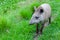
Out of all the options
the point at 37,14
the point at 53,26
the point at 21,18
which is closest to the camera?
the point at 37,14

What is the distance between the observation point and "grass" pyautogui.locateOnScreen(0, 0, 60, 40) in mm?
6008

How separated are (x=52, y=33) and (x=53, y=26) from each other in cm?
39

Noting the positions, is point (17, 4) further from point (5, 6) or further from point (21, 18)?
point (21, 18)

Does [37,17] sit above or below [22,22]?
above

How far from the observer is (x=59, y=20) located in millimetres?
6566

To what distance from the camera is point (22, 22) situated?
6.59 meters

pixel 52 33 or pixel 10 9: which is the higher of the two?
pixel 10 9

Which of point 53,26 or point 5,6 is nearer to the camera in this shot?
point 53,26

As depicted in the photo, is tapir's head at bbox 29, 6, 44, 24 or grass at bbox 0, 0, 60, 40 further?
grass at bbox 0, 0, 60, 40

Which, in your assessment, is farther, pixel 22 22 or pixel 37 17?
pixel 22 22

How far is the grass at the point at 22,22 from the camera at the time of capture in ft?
19.7

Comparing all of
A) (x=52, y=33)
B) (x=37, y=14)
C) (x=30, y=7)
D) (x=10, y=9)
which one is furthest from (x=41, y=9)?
(x=10, y=9)

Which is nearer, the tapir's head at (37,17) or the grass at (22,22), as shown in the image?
the tapir's head at (37,17)

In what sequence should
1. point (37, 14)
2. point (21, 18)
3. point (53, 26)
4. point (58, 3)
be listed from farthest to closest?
point (58, 3)
point (21, 18)
point (53, 26)
point (37, 14)
